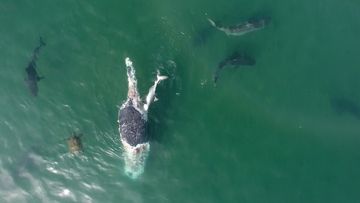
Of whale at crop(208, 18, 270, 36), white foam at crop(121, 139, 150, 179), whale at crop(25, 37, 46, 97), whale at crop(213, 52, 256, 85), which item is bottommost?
white foam at crop(121, 139, 150, 179)

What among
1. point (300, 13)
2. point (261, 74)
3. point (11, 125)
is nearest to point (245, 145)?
point (261, 74)

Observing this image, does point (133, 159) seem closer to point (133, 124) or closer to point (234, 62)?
point (133, 124)

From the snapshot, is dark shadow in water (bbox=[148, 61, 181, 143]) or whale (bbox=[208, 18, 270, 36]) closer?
dark shadow in water (bbox=[148, 61, 181, 143])

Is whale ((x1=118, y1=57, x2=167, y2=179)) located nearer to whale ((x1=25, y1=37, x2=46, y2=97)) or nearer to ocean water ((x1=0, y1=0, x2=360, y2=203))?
ocean water ((x1=0, y1=0, x2=360, y2=203))

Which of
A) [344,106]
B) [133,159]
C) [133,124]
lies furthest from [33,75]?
[344,106]

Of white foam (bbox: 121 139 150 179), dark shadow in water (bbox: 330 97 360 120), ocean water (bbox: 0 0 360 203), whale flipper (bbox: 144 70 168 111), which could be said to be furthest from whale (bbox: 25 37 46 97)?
dark shadow in water (bbox: 330 97 360 120)

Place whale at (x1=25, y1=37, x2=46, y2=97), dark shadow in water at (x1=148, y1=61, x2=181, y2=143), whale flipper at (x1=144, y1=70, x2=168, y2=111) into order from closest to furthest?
whale flipper at (x1=144, y1=70, x2=168, y2=111) → whale at (x1=25, y1=37, x2=46, y2=97) → dark shadow in water at (x1=148, y1=61, x2=181, y2=143)

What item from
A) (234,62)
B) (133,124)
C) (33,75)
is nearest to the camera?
(133,124)
